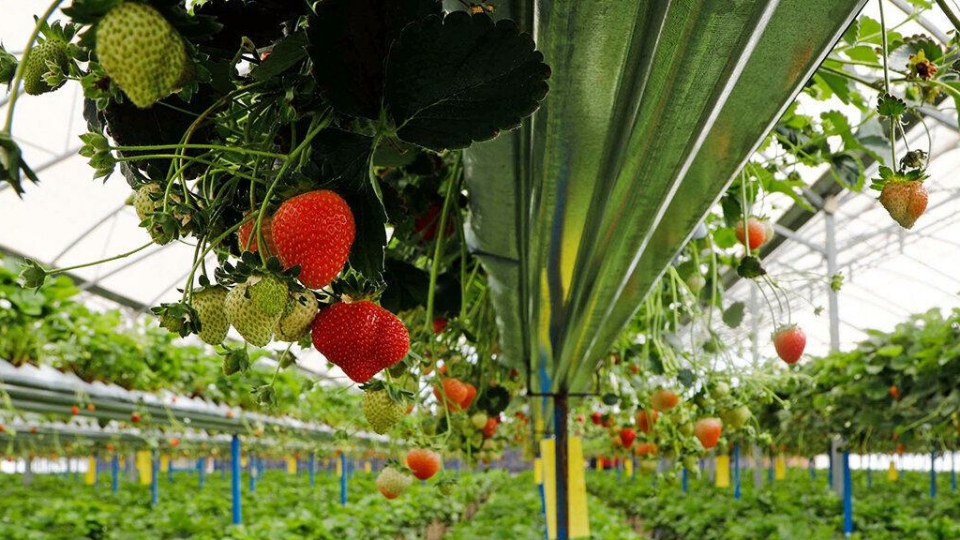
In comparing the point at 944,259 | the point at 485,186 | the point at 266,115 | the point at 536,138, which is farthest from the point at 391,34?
the point at 944,259

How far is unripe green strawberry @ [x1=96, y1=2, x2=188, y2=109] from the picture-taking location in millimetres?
328

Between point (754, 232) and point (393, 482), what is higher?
point (754, 232)

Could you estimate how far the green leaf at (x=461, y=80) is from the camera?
1.49ft

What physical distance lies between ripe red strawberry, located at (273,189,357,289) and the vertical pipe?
210 centimetres

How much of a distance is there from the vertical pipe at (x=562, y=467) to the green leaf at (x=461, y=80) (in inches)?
82.6

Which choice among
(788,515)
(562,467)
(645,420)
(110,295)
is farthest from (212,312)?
(110,295)

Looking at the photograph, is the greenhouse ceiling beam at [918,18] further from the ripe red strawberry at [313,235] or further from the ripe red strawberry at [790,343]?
the ripe red strawberry at [313,235]

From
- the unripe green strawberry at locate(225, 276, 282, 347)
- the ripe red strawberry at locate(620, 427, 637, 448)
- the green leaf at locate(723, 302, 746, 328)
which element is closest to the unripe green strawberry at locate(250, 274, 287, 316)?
the unripe green strawberry at locate(225, 276, 282, 347)

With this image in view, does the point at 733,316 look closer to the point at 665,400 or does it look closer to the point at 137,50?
the point at 665,400

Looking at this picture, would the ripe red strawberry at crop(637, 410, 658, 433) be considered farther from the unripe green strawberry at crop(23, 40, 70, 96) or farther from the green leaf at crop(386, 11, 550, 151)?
the unripe green strawberry at crop(23, 40, 70, 96)

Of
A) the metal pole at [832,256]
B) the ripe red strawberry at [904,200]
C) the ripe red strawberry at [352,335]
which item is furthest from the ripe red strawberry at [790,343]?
the metal pole at [832,256]

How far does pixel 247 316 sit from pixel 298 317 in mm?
62

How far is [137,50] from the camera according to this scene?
331 mm

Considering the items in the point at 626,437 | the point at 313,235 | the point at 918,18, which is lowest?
the point at 626,437
